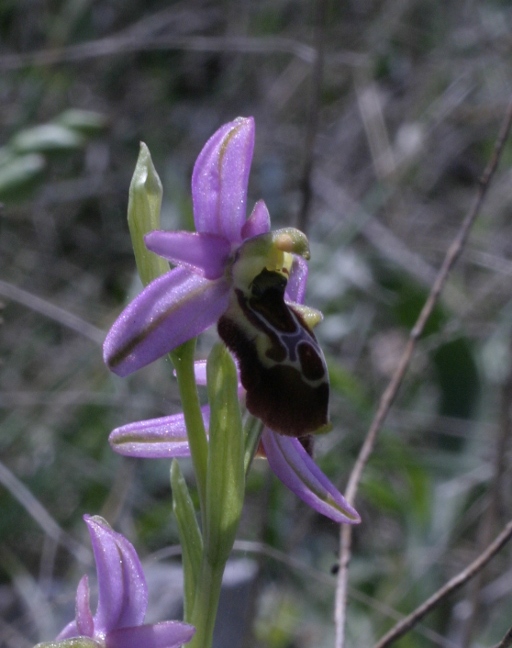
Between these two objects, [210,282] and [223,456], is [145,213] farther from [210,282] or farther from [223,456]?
[223,456]

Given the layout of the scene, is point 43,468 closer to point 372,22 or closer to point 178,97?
point 178,97

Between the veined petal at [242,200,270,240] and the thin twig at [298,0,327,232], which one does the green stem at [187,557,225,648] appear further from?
the thin twig at [298,0,327,232]

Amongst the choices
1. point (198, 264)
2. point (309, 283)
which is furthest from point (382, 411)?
point (309, 283)

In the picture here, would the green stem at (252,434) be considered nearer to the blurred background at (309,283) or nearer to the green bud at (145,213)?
the green bud at (145,213)

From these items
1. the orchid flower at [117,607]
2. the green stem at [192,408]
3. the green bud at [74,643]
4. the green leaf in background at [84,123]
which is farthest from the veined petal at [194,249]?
the green leaf in background at [84,123]

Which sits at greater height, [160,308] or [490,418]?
[160,308]

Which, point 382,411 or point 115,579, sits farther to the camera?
point 382,411

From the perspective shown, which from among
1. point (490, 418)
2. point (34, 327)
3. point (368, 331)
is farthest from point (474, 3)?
point (34, 327)
